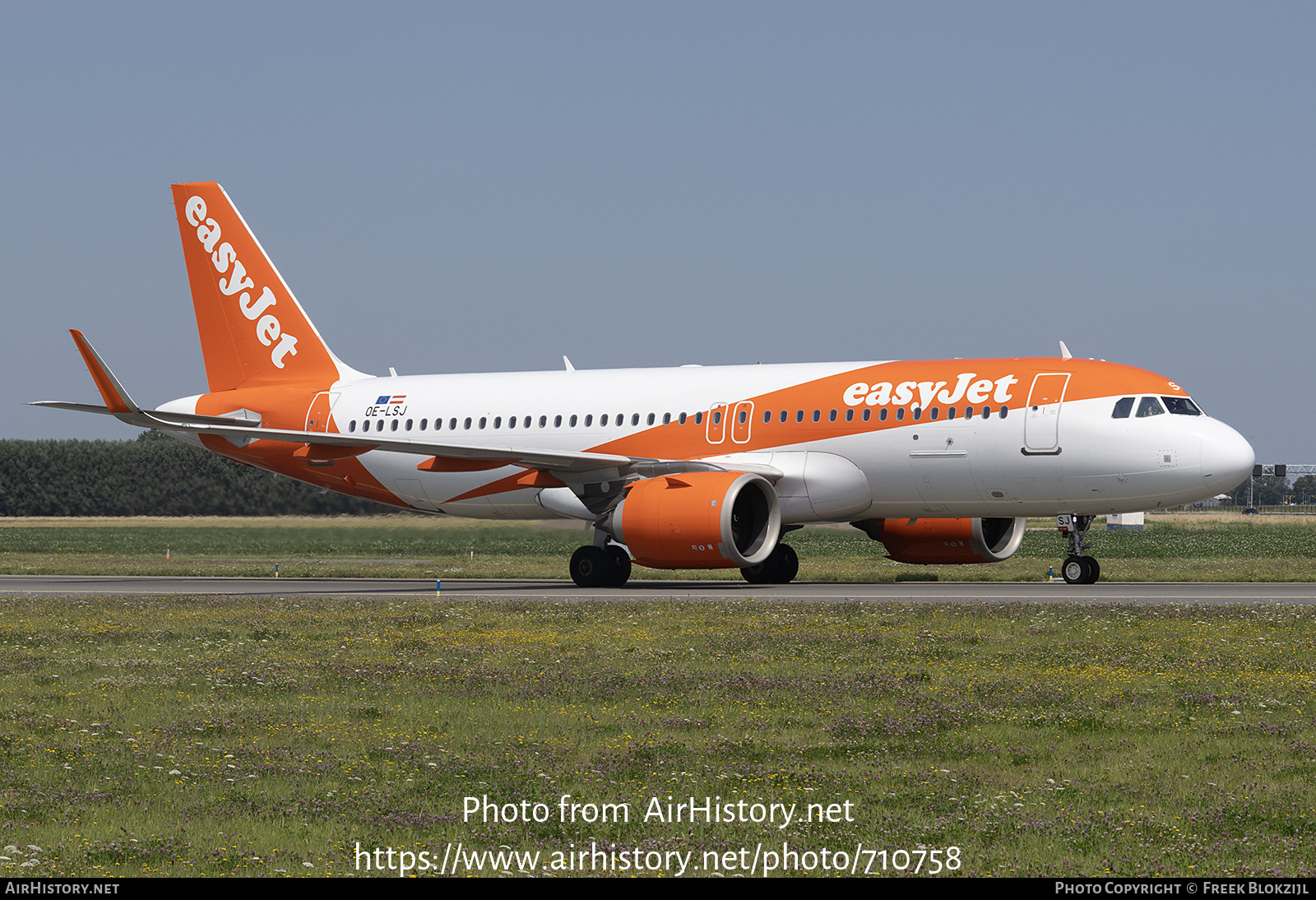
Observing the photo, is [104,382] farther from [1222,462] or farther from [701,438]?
[1222,462]

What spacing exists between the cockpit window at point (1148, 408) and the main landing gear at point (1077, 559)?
7.89ft

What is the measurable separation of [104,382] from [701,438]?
1103cm

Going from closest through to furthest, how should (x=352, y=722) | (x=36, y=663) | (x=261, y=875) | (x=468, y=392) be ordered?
(x=261, y=875) → (x=352, y=722) → (x=36, y=663) → (x=468, y=392)

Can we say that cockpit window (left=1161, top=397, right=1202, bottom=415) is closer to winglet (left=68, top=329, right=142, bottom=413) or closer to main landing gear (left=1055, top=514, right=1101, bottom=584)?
main landing gear (left=1055, top=514, right=1101, bottom=584)

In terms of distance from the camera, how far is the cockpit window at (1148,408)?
23.9 meters

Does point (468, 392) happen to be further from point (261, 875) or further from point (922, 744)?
point (261, 875)

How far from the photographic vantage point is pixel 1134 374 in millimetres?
24547

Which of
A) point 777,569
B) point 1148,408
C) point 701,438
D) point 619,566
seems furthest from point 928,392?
point 619,566

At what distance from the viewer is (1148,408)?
23891 mm

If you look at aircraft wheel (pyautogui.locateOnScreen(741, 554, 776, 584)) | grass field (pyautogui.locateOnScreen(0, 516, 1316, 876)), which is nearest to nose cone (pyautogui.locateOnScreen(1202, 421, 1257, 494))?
grass field (pyautogui.locateOnScreen(0, 516, 1316, 876))

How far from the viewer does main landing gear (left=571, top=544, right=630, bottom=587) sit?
26672 mm

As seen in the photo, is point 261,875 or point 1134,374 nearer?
point 261,875

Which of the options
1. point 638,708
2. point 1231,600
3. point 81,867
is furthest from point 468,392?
point 81,867

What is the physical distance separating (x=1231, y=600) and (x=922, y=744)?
41.4ft
